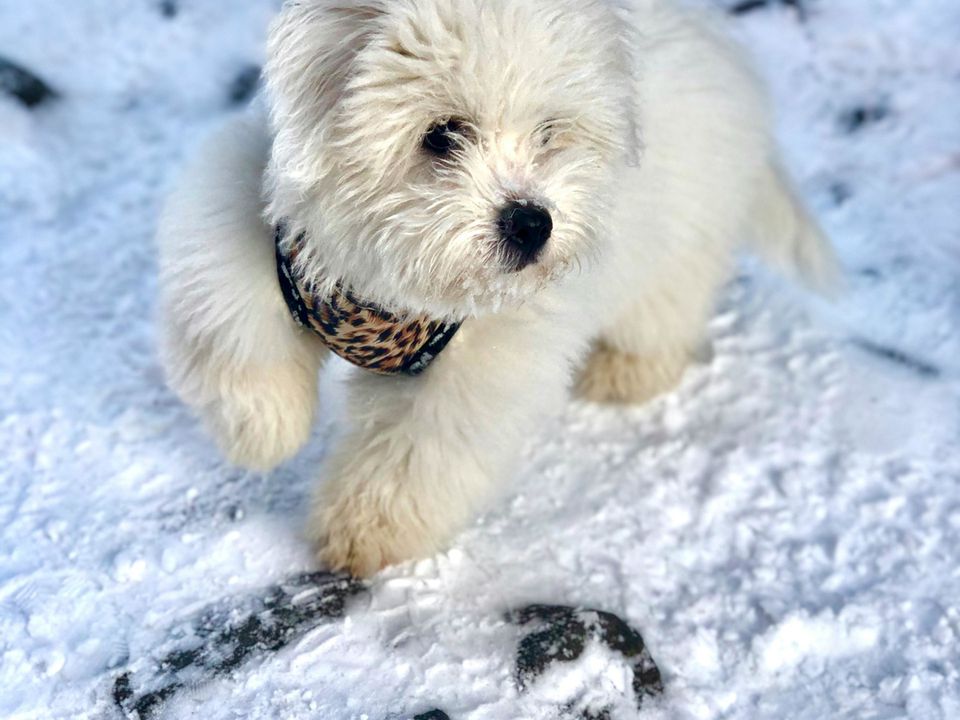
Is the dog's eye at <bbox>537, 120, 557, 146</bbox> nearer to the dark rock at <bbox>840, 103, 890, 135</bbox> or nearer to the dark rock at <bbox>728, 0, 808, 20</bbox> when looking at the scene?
the dark rock at <bbox>840, 103, 890, 135</bbox>

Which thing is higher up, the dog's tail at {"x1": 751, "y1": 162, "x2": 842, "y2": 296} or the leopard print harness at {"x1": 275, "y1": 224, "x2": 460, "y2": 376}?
the leopard print harness at {"x1": 275, "y1": 224, "x2": 460, "y2": 376}

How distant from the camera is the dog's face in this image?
2225 millimetres

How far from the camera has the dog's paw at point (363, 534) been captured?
116 inches

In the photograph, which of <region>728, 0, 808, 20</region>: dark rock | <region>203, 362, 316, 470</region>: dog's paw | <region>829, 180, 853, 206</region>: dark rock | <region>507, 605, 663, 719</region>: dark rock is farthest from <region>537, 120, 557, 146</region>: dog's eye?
<region>728, 0, 808, 20</region>: dark rock

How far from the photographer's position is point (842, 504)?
3.38m

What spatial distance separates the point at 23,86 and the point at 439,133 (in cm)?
311

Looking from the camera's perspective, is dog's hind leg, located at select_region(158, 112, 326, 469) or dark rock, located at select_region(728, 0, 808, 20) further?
dark rock, located at select_region(728, 0, 808, 20)

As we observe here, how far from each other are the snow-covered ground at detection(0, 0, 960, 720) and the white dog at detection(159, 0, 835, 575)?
0.29m

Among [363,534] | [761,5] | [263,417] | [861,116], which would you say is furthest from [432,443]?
[761,5]

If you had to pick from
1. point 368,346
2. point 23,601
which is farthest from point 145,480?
point 368,346

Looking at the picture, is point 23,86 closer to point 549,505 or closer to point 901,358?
point 549,505

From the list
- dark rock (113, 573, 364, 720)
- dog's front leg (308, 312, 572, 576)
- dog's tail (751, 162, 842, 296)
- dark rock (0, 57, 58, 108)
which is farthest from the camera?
dark rock (0, 57, 58, 108)

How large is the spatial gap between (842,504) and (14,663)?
2.39m

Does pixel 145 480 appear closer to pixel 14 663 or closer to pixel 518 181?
pixel 14 663
